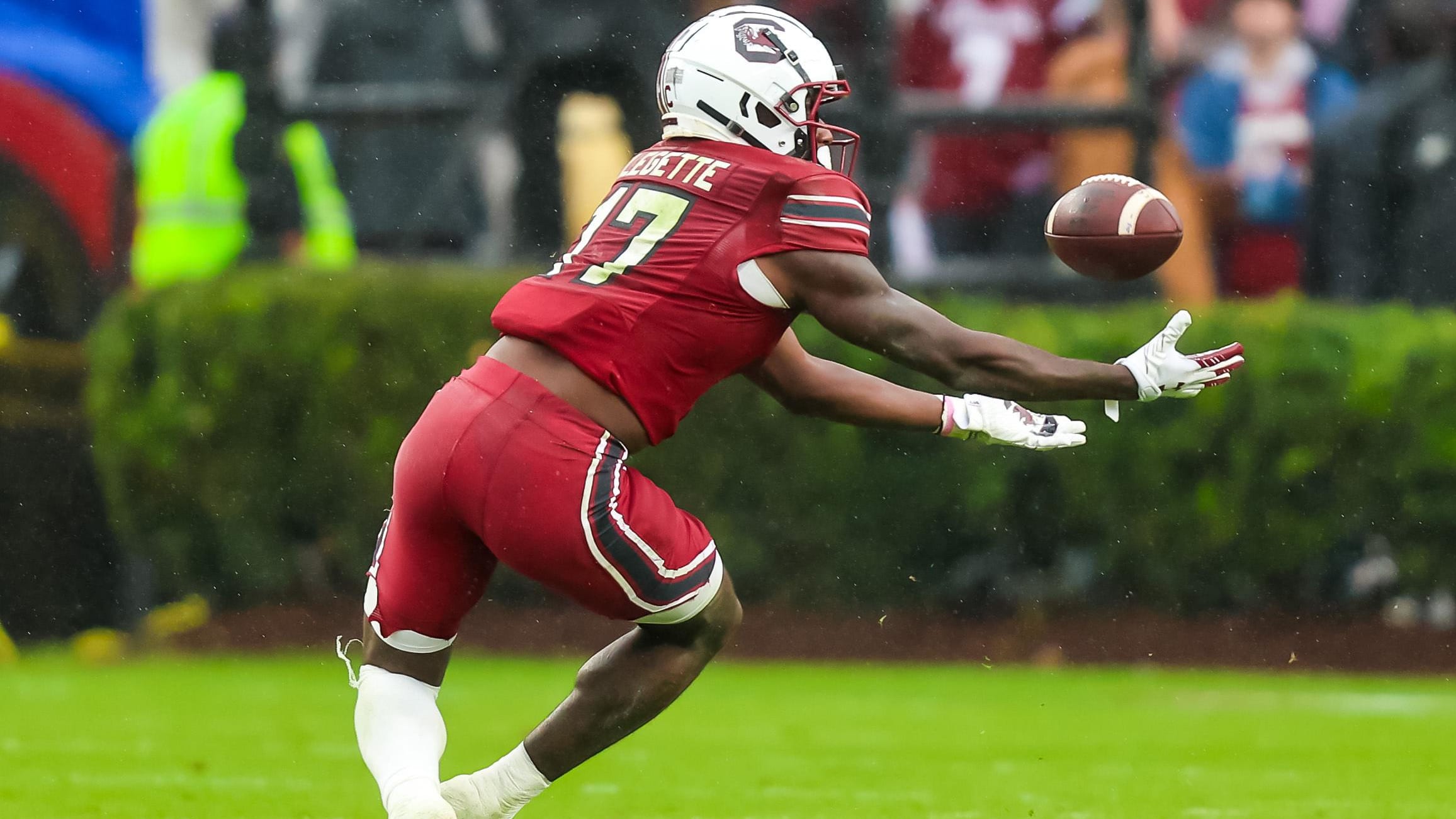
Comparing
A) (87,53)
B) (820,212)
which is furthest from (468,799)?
(87,53)

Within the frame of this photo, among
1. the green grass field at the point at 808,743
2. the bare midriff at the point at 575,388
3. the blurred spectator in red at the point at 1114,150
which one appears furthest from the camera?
the blurred spectator in red at the point at 1114,150

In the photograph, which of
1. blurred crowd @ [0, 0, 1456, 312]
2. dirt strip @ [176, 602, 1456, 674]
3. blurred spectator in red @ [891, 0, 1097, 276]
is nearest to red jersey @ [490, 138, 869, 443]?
dirt strip @ [176, 602, 1456, 674]

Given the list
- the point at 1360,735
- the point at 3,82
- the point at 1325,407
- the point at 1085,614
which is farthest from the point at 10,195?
the point at 1360,735

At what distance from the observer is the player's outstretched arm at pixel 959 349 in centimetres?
494

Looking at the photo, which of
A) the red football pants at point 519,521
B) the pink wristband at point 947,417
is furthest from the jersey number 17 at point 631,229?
the pink wristband at point 947,417

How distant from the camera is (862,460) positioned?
10.5m

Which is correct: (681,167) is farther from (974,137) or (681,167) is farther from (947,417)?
(974,137)

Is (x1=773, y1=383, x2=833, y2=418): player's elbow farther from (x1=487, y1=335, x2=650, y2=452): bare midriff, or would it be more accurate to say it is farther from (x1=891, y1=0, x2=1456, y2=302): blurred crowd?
(x1=891, y1=0, x2=1456, y2=302): blurred crowd

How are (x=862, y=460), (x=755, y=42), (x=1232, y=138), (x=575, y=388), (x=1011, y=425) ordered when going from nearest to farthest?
(x=575, y=388), (x=755, y=42), (x=1011, y=425), (x=862, y=460), (x=1232, y=138)

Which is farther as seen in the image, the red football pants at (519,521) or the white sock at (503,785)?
the white sock at (503,785)

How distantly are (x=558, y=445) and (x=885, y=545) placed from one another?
596cm

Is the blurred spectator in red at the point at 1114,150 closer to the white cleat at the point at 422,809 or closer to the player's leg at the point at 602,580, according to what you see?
the player's leg at the point at 602,580

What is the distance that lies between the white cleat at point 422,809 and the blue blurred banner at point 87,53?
32.6 feet

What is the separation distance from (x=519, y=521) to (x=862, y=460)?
587 centimetres
